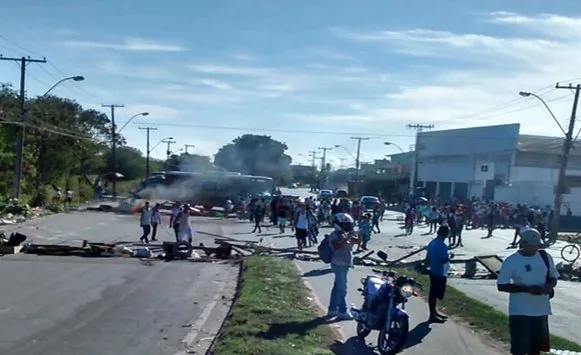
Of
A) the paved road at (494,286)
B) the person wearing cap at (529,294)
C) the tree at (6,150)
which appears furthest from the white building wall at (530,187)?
the person wearing cap at (529,294)

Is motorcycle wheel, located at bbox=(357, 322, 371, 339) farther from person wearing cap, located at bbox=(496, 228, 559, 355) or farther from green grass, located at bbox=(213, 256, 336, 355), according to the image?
person wearing cap, located at bbox=(496, 228, 559, 355)

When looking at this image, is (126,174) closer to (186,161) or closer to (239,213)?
(186,161)

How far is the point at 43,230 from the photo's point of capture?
116 feet

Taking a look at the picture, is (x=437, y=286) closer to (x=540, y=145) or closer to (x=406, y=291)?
(x=406, y=291)

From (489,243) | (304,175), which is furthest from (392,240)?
(304,175)

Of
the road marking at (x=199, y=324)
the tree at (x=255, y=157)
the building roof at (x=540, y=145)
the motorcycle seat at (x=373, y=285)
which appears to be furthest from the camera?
the tree at (x=255, y=157)

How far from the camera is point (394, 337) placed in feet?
32.0

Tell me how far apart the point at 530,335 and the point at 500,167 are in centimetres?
7014

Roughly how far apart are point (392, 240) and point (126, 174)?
7027 cm

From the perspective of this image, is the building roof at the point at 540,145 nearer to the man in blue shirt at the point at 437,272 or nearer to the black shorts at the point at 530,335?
the man in blue shirt at the point at 437,272

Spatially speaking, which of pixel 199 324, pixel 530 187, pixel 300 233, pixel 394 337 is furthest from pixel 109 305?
pixel 530 187

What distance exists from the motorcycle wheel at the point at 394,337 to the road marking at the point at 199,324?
251 centimetres

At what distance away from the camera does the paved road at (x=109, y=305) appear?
11.0 metres

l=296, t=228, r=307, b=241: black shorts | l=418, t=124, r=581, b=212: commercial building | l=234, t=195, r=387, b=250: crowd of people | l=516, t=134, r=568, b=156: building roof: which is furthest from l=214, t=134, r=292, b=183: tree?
l=296, t=228, r=307, b=241: black shorts
